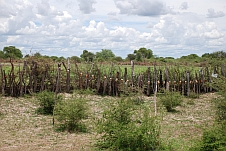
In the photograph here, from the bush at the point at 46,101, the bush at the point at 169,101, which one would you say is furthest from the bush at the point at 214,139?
the bush at the point at 46,101

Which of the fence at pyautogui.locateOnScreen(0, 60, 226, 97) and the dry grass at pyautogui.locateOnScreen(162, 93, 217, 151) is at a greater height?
the fence at pyautogui.locateOnScreen(0, 60, 226, 97)

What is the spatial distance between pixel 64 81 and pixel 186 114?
722 cm

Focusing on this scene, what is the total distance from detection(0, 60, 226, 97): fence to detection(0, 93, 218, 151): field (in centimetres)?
106

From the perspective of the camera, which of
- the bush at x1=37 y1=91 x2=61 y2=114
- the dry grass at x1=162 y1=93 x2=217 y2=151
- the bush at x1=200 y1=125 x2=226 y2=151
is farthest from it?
the bush at x1=37 y1=91 x2=61 y2=114

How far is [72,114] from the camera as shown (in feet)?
30.3

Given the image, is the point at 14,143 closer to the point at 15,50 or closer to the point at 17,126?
the point at 17,126

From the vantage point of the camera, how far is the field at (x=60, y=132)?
Result: 309 inches

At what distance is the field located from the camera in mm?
7855

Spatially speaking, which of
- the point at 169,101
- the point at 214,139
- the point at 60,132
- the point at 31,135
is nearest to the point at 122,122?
the point at 214,139

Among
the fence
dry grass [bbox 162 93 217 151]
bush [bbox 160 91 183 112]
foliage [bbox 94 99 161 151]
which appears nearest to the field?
dry grass [bbox 162 93 217 151]

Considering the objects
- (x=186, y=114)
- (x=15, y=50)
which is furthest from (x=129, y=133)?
(x=15, y=50)

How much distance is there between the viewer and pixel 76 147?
302 inches

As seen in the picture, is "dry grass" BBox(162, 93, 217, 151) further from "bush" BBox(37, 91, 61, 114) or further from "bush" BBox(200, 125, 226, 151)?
"bush" BBox(37, 91, 61, 114)

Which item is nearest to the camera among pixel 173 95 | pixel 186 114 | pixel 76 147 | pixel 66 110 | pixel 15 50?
pixel 76 147
